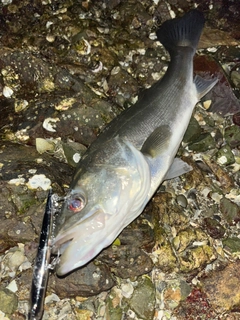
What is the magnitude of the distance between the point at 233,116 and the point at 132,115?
143cm

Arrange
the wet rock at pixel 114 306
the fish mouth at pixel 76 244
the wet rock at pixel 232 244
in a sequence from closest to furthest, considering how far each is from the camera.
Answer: the fish mouth at pixel 76 244 < the wet rock at pixel 114 306 < the wet rock at pixel 232 244

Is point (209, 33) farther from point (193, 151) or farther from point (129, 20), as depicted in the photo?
point (193, 151)

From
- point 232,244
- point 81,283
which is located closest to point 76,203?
point 81,283

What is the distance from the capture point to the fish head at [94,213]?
121 inches

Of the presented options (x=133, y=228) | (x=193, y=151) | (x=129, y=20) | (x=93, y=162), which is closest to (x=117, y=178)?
(x=93, y=162)

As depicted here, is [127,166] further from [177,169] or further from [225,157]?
[225,157]

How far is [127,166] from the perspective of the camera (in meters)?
3.48

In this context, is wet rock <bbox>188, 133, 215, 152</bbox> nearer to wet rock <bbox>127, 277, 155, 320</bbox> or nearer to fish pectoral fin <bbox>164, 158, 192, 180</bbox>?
fish pectoral fin <bbox>164, 158, 192, 180</bbox>

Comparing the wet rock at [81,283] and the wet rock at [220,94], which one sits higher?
the wet rock at [220,94]

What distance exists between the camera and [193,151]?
4449 mm

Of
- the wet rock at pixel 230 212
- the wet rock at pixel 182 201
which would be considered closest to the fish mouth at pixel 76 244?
the wet rock at pixel 182 201

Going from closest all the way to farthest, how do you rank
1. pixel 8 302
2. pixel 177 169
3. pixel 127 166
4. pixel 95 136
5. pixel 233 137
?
pixel 8 302 → pixel 127 166 → pixel 177 169 → pixel 95 136 → pixel 233 137

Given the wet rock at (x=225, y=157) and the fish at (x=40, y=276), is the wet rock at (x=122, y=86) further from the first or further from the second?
the fish at (x=40, y=276)

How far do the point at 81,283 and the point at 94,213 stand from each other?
2.12ft
